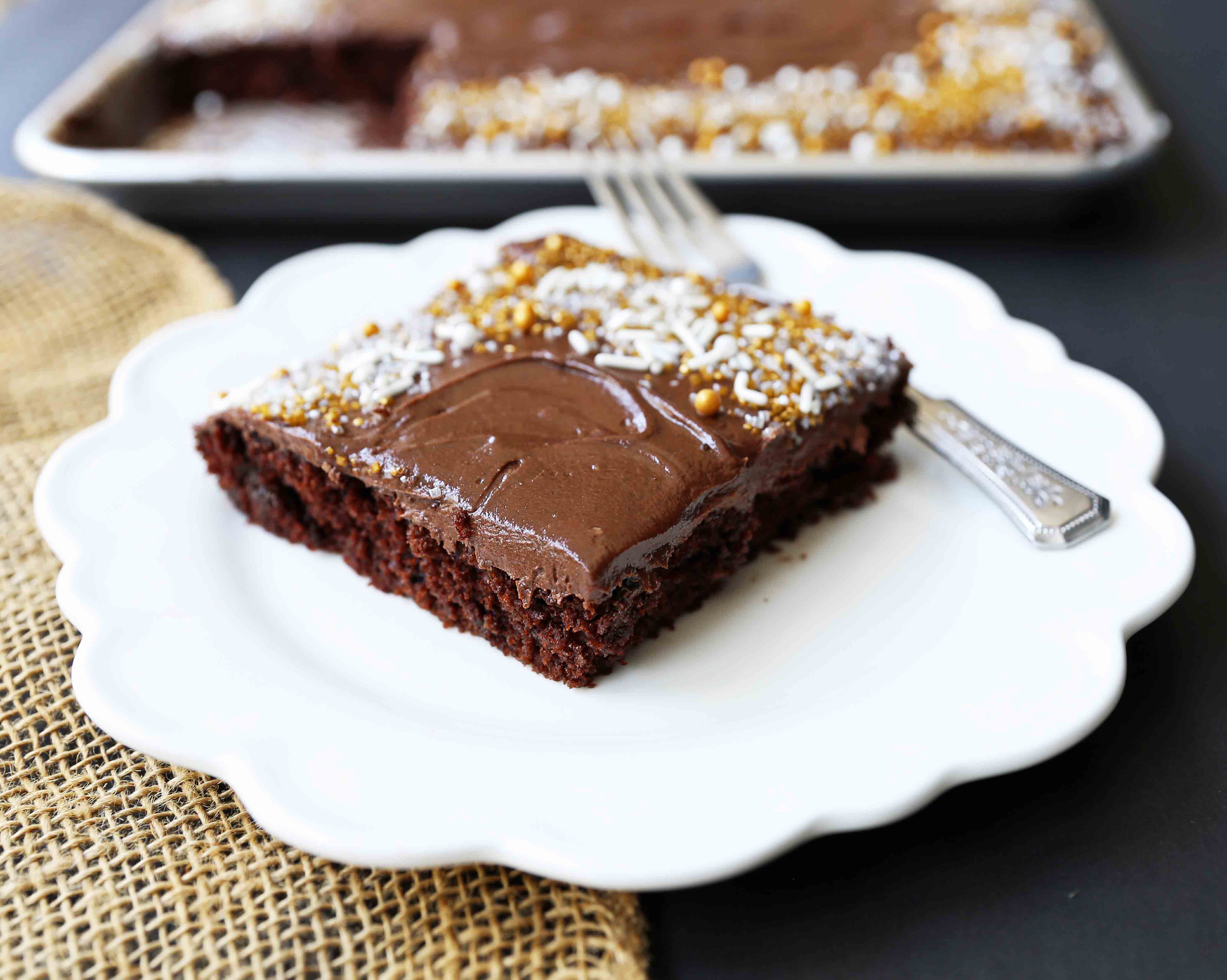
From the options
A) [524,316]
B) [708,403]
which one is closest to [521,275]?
[524,316]

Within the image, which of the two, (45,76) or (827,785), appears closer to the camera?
(827,785)

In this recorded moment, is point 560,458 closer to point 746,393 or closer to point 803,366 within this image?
point 746,393

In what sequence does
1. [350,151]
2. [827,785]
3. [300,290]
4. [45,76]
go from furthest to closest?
[45,76] < [350,151] < [300,290] < [827,785]

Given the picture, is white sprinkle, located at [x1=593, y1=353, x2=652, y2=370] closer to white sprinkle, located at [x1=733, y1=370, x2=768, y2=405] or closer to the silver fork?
white sprinkle, located at [x1=733, y1=370, x2=768, y2=405]

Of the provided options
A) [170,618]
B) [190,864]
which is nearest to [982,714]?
[190,864]

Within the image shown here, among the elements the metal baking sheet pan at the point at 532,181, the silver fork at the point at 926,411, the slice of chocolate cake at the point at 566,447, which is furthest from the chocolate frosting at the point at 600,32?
the slice of chocolate cake at the point at 566,447

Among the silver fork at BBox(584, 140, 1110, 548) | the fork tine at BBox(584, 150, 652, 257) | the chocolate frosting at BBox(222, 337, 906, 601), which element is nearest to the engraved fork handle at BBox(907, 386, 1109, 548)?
the silver fork at BBox(584, 140, 1110, 548)

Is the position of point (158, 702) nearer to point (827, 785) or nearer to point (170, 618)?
point (170, 618)

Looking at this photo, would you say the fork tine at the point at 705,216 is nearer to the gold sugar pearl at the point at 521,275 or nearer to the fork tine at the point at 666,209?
the fork tine at the point at 666,209
